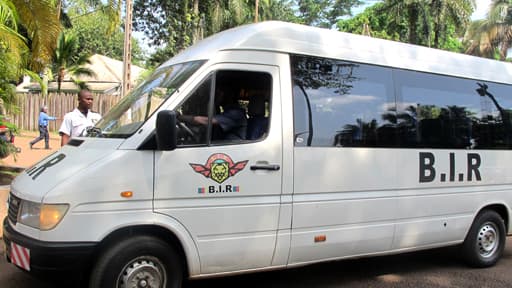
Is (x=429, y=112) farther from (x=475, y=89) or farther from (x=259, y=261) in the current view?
(x=259, y=261)

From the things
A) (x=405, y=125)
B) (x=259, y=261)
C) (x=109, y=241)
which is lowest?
(x=259, y=261)

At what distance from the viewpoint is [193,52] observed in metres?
4.96

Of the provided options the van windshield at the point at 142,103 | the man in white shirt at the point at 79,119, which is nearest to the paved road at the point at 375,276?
the van windshield at the point at 142,103

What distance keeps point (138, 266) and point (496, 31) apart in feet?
113

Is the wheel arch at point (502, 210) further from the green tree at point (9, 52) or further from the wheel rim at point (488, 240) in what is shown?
the green tree at point (9, 52)

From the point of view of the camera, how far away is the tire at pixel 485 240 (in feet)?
21.0

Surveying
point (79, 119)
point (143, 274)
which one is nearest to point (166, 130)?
point (143, 274)

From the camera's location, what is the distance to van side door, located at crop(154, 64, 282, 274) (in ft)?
14.0

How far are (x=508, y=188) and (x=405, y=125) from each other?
208 cm

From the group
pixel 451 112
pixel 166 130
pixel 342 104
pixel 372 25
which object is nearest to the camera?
pixel 166 130

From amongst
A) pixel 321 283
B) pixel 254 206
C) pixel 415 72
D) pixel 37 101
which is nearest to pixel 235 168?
pixel 254 206

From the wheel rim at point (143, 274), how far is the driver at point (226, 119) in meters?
1.21

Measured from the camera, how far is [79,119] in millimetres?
6848

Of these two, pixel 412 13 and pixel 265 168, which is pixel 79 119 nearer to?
pixel 265 168
